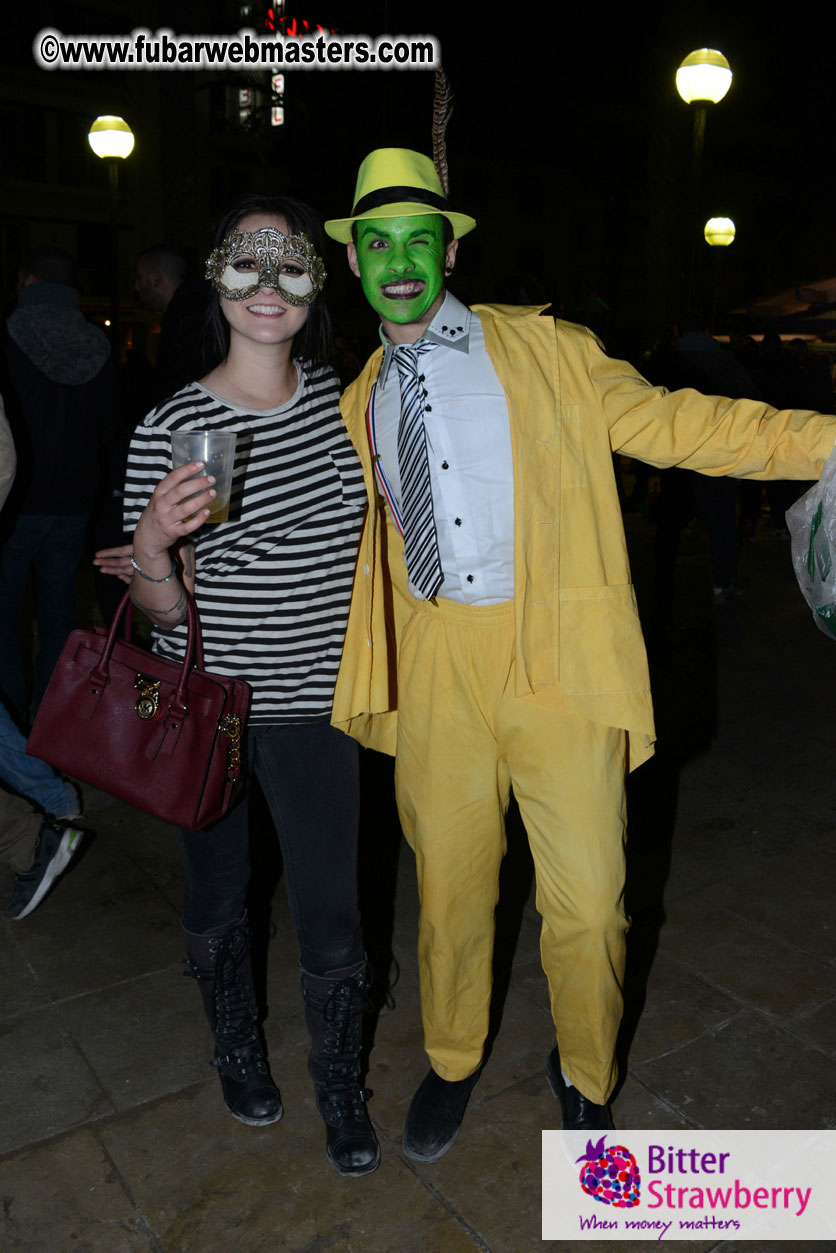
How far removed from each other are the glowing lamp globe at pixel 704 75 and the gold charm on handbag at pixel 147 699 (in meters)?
10.2

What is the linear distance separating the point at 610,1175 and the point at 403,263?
2172 millimetres

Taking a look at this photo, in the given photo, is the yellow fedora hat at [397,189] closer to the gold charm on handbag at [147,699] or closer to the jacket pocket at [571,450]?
the jacket pocket at [571,450]

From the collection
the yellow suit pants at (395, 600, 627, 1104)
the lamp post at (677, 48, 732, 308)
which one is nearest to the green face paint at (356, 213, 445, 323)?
the yellow suit pants at (395, 600, 627, 1104)

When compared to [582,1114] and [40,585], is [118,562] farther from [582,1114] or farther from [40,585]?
[40,585]

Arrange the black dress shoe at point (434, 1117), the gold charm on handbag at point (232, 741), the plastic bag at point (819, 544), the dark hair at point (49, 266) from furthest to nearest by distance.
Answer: the dark hair at point (49, 266)
the black dress shoe at point (434, 1117)
the gold charm on handbag at point (232, 741)
the plastic bag at point (819, 544)

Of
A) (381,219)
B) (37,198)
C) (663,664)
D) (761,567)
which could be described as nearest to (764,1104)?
(381,219)

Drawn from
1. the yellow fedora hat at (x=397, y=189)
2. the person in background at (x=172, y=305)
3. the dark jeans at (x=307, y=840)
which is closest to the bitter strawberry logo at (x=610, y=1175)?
the dark jeans at (x=307, y=840)

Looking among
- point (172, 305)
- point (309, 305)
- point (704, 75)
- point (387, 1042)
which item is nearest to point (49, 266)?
point (172, 305)

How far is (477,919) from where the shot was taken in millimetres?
2541

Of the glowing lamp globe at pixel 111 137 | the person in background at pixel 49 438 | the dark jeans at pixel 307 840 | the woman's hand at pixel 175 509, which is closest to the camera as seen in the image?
the woman's hand at pixel 175 509

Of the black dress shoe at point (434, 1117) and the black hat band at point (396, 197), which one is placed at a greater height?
the black hat band at point (396, 197)

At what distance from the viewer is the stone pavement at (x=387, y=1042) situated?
7.72ft

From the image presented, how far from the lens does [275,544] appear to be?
2291 millimetres

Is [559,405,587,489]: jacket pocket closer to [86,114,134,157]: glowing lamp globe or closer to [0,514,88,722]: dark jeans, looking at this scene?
[0,514,88,722]: dark jeans
